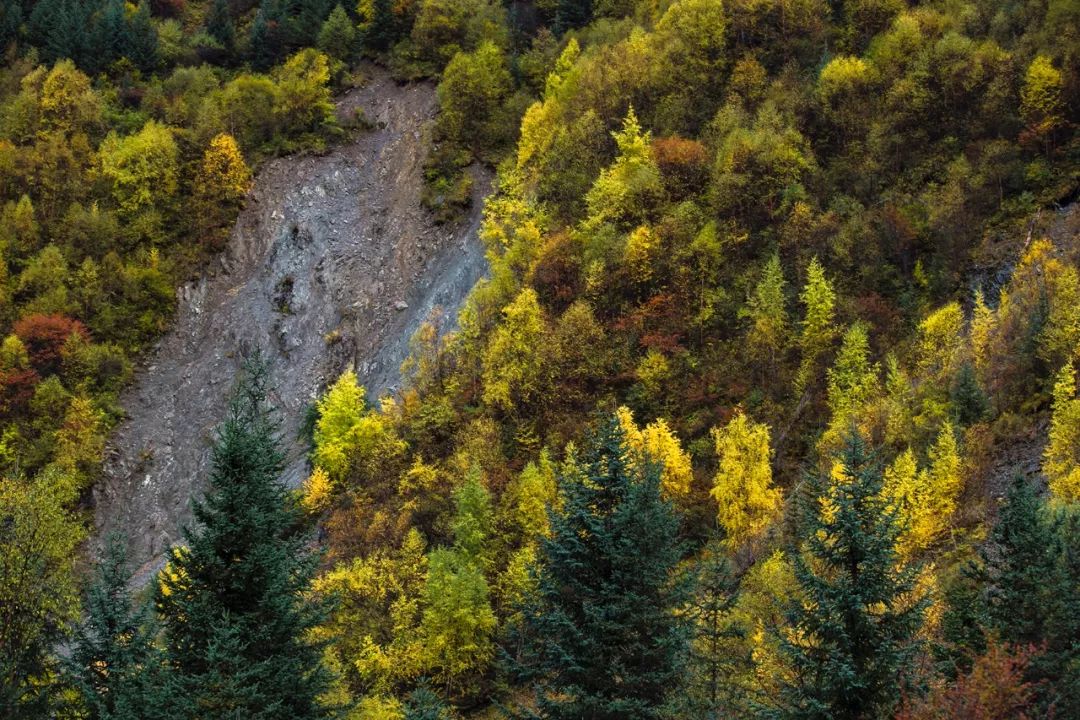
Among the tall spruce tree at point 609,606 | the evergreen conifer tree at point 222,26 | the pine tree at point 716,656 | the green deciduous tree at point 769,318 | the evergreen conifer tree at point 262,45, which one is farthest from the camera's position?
the evergreen conifer tree at point 222,26

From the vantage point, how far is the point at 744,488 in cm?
4491

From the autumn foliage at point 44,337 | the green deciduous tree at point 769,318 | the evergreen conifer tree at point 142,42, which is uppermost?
the evergreen conifer tree at point 142,42

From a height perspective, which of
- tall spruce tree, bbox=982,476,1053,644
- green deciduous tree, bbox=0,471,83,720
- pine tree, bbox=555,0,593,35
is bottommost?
pine tree, bbox=555,0,593,35

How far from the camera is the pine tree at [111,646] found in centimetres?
2349

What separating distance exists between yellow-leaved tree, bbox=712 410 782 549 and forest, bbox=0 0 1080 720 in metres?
0.20

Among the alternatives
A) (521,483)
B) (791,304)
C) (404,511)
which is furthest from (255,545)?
(791,304)

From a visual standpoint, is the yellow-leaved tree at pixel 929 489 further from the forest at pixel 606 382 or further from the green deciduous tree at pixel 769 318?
the green deciduous tree at pixel 769 318

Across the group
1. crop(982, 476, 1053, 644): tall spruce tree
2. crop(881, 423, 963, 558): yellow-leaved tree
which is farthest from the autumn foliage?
crop(982, 476, 1053, 644): tall spruce tree

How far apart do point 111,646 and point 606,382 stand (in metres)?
34.4

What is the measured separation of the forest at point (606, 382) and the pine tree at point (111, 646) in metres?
0.14

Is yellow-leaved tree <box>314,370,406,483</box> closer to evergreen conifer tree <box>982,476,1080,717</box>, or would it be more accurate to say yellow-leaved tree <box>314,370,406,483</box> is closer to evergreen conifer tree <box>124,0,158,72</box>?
evergreen conifer tree <box>982,476,1080,717</box>

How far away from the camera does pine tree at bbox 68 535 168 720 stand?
925 inches

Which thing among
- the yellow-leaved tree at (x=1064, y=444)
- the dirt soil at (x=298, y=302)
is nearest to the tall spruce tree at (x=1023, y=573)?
the yellow-leaved tree at (x=1064, y=444)

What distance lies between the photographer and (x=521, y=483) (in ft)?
162
